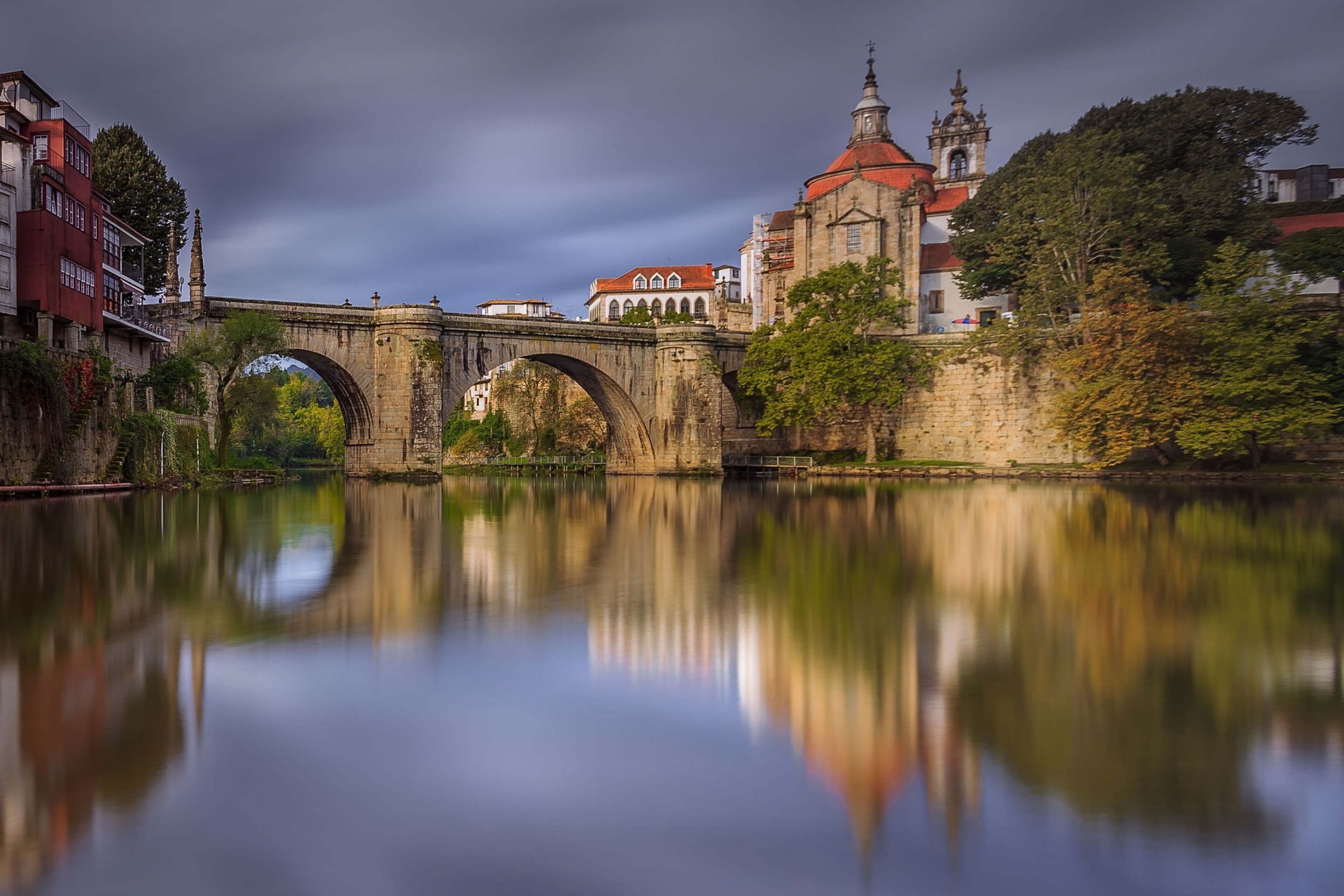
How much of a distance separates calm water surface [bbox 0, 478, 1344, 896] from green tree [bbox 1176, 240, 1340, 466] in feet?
81.7

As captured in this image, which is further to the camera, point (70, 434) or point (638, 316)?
point (638, 316)

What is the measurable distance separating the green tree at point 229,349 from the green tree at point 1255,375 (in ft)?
111

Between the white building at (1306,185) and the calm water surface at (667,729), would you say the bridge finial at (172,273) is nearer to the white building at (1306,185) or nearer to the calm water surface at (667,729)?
the calm water surface at (667,729)

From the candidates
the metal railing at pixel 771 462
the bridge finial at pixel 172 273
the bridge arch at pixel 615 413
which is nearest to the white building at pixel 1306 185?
the metal railing at pixel 771 462

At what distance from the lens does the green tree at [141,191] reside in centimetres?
4144

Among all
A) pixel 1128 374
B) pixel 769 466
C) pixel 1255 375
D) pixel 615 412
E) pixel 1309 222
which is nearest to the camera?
pixel 1255 375

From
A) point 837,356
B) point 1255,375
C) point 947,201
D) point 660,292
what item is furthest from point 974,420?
point 660,292

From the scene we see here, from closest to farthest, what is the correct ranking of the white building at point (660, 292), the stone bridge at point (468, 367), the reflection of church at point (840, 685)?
the reflection of church at point (840, 685) → the stone bridge at point (468, 367) → the white building at point (660, 292)

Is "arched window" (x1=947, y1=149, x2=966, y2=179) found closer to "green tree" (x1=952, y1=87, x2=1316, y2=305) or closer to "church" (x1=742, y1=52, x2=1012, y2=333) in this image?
"church" (x1=742, y1=52, x2=1012, y2=333)

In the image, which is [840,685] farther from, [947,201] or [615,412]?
[947,201]

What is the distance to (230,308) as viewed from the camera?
35.8m

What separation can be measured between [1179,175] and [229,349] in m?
39.9

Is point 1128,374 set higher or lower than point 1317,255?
lower

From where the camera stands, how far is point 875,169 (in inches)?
2206
